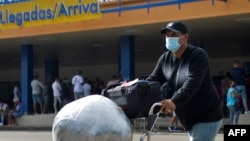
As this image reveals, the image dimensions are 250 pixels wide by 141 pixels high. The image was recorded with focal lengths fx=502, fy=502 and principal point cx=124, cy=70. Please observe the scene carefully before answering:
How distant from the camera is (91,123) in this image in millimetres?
3146

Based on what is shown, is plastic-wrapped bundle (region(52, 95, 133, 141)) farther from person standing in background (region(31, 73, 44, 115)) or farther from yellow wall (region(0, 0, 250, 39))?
person standing in background (region(31, 73, 44, 115))

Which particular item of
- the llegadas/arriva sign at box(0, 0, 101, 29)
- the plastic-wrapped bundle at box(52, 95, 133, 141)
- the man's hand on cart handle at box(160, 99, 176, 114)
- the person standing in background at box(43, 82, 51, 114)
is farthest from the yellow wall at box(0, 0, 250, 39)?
the plastic-wrapped bundle at box(52, 95, 133, 141)

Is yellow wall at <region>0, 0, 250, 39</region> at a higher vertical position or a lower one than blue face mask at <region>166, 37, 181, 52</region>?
higher

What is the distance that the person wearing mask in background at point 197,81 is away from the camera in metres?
4.25

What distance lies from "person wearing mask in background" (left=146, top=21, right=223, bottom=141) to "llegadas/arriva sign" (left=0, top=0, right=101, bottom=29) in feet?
44.0

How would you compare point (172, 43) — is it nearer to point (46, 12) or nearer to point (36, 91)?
point (46, 12)

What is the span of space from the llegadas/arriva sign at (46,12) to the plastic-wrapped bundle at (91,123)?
47.5 feet

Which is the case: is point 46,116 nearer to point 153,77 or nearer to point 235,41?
point 235,41

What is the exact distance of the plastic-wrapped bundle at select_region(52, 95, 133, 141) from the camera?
3129 mm

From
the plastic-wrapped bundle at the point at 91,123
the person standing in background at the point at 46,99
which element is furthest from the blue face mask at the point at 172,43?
the person standing in background at the point at 46,99

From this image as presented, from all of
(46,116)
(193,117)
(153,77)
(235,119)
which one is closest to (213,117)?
(193,117)

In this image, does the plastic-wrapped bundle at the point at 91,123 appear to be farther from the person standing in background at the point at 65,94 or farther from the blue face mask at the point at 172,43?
the person standing in background at the point at 65,94

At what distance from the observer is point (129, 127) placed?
10.9ft

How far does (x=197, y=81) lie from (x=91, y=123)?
4.29 ft
